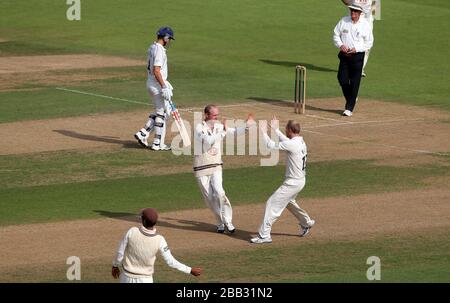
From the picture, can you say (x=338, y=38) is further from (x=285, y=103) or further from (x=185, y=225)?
(x=185, y=225)

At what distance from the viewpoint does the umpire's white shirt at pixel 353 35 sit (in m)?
31.1

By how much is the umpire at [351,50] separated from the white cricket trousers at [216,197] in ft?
34.9

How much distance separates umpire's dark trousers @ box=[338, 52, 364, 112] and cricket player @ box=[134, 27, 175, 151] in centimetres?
572

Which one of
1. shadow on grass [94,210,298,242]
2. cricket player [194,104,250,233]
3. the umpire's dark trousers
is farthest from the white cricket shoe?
cricket player [194,104,250,233]

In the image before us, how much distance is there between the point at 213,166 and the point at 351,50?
11159mm

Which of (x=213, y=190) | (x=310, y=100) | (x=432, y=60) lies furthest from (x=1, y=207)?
(x=432, y=60)

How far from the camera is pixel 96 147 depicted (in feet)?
88.6

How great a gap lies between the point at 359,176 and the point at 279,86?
35.1 feet

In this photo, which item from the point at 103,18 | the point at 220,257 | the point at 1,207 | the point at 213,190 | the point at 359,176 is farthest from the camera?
the point at 103,18

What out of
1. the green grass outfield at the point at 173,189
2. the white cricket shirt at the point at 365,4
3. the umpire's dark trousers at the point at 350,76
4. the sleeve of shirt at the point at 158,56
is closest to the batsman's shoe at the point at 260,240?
the green grass outfield at the point at 173,189

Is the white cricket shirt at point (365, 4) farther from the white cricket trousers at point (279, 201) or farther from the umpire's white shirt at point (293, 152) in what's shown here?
the white cricket trousers at point (279, 201)

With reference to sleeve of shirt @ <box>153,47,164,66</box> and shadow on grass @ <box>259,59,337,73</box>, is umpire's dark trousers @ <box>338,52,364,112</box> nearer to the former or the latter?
shadow on grass @ <box>259,59,337,73</box>

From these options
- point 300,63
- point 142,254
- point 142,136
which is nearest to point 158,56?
point 142,136
